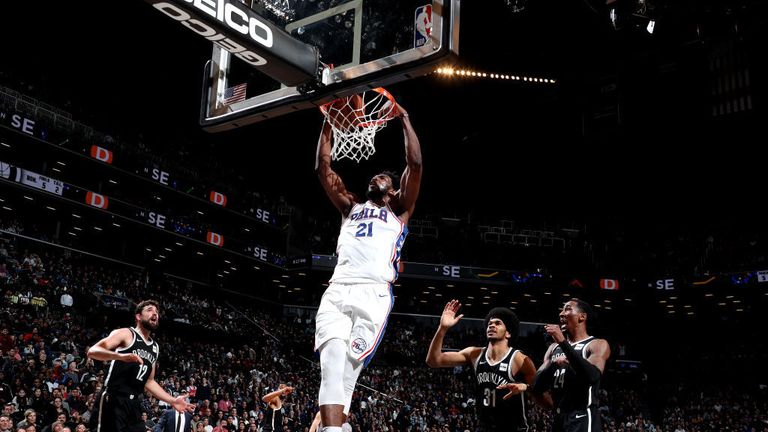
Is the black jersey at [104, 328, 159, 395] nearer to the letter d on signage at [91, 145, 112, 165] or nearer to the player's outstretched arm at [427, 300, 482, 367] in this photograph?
the player's outstretched arm at [427, 300, 482, 367]

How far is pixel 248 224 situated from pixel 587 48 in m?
21.1

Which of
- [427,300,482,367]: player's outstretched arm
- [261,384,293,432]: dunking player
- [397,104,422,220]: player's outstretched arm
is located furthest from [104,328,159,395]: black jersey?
[397,104,422,220]: player's outstretched arm

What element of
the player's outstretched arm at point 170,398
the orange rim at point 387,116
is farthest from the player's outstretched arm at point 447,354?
the player's outstretched arm at point 170,398

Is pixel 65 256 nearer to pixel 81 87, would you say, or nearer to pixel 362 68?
pixel 81 87

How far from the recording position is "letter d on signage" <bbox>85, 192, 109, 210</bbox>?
2698 centimetres

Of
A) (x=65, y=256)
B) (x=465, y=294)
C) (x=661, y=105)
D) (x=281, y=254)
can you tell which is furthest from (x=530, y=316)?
(x=65, y=256)

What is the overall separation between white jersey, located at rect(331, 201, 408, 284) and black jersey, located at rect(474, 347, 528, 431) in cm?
132

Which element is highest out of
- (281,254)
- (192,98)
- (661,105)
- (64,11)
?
(64,11)

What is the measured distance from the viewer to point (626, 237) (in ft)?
114

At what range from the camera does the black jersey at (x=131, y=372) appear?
6758 mm

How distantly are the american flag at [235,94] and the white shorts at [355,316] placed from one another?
6.82 feet

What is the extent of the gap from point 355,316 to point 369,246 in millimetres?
557

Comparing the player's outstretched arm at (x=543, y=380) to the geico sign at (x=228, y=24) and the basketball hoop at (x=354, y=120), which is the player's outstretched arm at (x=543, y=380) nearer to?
the basketball hoop at (x=354, y=120)

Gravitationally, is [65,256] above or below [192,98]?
below
